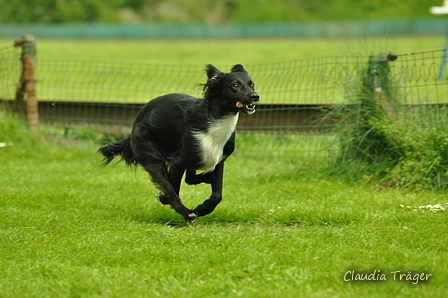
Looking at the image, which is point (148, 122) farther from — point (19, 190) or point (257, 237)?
point (19, 190)

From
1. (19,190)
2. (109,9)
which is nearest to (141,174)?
(19,190)

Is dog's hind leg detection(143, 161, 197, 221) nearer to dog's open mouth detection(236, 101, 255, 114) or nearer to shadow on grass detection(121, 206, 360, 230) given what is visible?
shadow on grass detection(121, 206, 360, 230)

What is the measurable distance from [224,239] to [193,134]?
1050 millimetres

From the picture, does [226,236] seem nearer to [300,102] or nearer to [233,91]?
[233,91]

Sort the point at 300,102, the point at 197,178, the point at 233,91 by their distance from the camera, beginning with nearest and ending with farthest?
the point at 233,91 → the point at 197,178 → the point at 300,102

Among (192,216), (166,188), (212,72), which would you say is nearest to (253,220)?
(192,216)

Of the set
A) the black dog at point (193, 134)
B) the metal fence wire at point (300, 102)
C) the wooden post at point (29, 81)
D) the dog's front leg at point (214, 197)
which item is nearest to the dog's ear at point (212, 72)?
the black dog at point (193, 134)

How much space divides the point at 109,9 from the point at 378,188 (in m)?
64.4

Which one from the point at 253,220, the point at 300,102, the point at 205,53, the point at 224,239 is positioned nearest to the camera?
the point at 224,239

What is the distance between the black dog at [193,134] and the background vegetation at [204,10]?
5291 centimetres

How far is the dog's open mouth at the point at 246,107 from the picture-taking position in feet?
16.0

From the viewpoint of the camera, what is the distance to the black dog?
507cm

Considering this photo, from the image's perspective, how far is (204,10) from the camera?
72438 mm

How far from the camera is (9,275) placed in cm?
399
